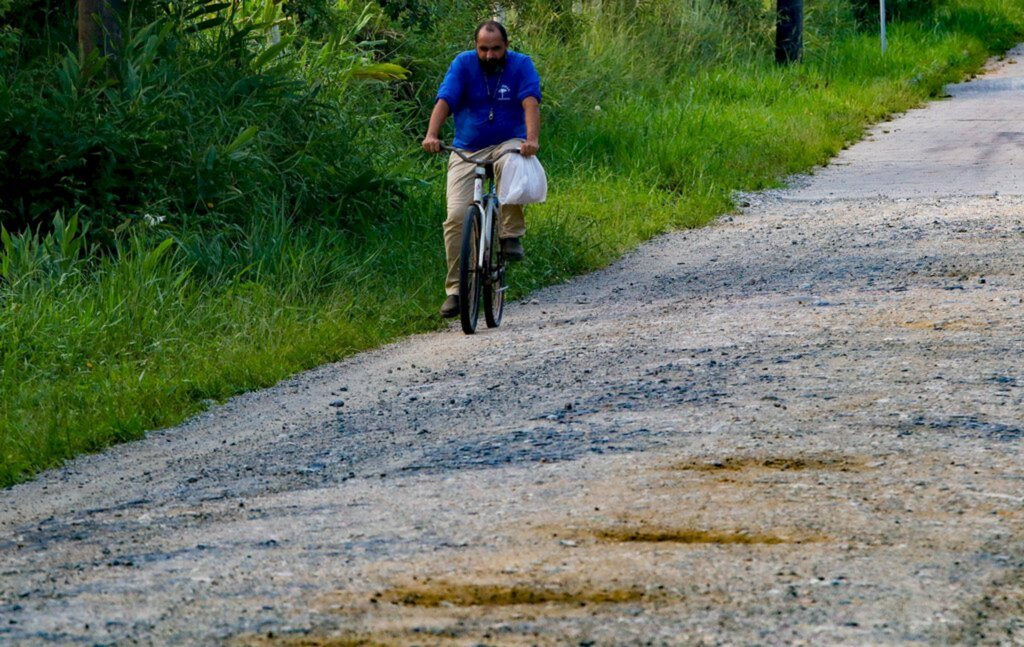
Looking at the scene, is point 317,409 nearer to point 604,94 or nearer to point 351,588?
point 351,588

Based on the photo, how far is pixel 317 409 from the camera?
8.11 metres

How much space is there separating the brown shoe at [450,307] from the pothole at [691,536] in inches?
196

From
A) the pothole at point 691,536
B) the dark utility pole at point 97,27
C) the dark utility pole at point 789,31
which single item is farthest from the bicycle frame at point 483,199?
the dark utility pole at point 789,31

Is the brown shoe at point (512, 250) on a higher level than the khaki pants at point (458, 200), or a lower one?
lower

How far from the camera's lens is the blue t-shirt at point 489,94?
1016cm

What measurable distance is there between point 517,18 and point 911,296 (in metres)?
10.8

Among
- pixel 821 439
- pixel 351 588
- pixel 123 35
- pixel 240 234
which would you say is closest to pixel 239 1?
pixel 123 35

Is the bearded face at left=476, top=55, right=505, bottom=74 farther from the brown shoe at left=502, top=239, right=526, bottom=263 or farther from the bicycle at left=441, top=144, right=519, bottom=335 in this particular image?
the brown shoe at left=502, top=239, right=526, bottom=263

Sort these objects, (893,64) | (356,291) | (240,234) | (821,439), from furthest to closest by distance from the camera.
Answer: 1. (893,64)
2. (240,234)
3. (356,291)
4. (821,439)

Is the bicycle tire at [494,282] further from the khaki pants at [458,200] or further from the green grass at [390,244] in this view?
the green grass at [390,244]

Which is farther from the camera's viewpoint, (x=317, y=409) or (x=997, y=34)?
(x=997, y=34)

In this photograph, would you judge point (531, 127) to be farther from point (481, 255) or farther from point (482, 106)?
point (481, 255)

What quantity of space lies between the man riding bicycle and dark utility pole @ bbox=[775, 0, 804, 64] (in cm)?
1395

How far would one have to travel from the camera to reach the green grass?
8.59 metres
